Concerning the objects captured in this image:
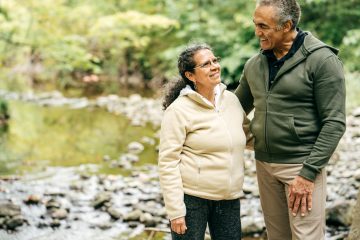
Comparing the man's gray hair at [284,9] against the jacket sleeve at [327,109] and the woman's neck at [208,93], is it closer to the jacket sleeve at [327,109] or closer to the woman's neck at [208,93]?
the jacket sleeve at [327,109]

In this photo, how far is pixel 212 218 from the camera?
8.31ft

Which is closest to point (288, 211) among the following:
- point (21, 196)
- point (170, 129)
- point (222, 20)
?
point (170, 129)

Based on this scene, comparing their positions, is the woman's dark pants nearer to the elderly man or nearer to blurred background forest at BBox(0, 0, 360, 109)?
the elderly man

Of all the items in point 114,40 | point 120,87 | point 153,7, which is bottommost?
point 120,87

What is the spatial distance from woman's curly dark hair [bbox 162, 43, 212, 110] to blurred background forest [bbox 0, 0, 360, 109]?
6.15 meters

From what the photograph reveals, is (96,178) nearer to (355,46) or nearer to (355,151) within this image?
(355,151)

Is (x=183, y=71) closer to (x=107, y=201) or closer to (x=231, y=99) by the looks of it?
(x=231, y=99)

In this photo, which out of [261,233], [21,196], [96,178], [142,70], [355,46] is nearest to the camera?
[261,233]

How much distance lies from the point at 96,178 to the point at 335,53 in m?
4.78

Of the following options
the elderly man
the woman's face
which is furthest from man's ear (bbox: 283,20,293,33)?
the woman's face

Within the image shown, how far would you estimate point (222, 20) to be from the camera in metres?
14.4

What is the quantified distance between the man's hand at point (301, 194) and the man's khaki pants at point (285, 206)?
37mm

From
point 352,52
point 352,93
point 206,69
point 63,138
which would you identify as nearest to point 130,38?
point 63,138

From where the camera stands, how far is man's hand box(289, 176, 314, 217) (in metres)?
2.26
